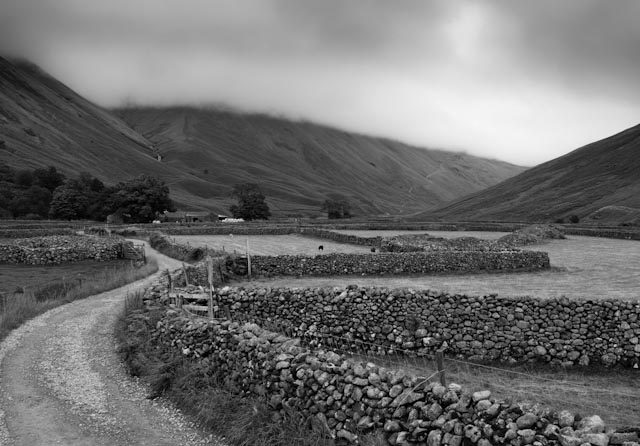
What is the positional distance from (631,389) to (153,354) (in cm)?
1491

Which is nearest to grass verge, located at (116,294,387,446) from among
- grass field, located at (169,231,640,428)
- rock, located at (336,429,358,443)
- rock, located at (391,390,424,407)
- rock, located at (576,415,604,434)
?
rock, located at (336,429,358,443)

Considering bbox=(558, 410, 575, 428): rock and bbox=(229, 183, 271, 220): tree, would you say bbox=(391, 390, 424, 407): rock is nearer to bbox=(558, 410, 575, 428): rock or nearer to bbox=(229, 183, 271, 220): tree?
bbox=(558, 410, 575, 428): rock

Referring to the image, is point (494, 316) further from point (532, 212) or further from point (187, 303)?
point (532, 212)

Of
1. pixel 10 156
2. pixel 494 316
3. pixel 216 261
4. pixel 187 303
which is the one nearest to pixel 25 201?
pixel 10 156

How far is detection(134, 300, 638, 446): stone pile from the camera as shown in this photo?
7.76 meters

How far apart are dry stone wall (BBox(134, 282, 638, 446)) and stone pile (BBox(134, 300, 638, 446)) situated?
15mm

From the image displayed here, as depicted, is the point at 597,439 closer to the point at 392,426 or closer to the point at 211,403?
the point at 392,426

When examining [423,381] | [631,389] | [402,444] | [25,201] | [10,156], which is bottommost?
[631,389]

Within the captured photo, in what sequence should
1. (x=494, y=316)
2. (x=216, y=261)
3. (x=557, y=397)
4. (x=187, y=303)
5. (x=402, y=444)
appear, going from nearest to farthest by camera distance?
(x=402, y=444), (x=557, y=397), (x=494, y=316), (x=187, y=303), (x=216, y=261)

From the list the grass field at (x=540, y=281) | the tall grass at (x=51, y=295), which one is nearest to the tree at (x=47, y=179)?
the tall grass at (x=51, y=295)

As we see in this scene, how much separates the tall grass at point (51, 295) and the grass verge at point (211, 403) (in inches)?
280

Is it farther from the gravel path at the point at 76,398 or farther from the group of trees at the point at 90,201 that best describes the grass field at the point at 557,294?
the group of trees at the point at 90,201

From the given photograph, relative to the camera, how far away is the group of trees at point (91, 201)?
12144 centimetres

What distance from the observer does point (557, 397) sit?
553 inches
